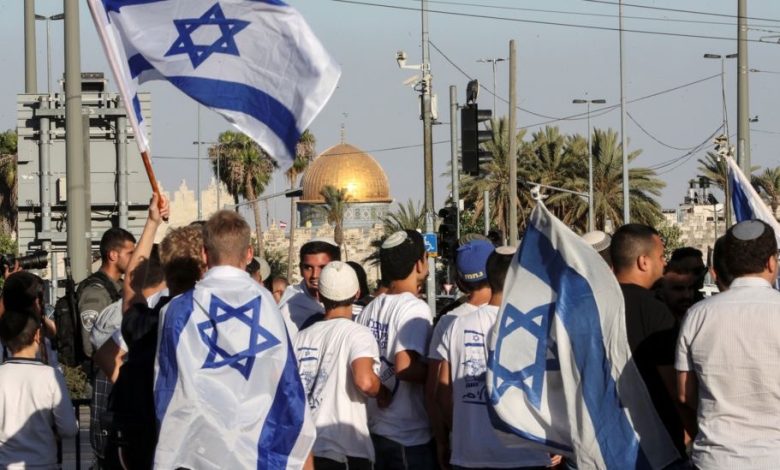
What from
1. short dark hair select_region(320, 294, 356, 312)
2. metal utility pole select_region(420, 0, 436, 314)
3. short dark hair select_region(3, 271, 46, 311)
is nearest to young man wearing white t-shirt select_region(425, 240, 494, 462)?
short dark hair select_region(320, 294, 356, 312)

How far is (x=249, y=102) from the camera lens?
21.4 feet

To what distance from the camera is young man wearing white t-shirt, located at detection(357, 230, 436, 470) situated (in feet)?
22.1

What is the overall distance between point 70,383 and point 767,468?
1265 cm

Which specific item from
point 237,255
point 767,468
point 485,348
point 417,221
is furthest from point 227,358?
point 417,221

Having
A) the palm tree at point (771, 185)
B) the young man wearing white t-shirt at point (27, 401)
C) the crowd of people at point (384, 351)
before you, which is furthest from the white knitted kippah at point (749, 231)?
the palm tree at point (771, 185)

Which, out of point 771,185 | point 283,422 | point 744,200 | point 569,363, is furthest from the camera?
point 771,185

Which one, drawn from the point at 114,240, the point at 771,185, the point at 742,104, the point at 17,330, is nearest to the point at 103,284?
the point at 114,240

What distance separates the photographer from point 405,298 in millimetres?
6887

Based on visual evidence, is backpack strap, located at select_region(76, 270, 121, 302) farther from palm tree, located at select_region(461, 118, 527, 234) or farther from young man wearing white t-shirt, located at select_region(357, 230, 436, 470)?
palm tree, located at select_region(461, 118, 527, 234)

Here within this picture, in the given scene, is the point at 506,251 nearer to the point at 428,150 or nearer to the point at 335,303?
the point at 335,303

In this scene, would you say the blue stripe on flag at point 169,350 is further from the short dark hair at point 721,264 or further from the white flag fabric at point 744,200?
the white flag fabric at point 744,200

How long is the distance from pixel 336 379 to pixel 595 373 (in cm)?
146

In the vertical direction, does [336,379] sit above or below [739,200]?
below

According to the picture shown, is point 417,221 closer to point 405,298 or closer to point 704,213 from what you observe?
point 704,213
